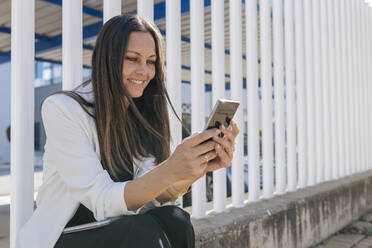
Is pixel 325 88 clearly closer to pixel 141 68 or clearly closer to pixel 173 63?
pixel 173 63

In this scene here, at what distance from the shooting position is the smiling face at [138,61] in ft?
5.31

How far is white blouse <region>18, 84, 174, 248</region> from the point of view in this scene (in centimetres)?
137

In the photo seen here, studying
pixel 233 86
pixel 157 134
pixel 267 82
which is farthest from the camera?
pixel 267 82

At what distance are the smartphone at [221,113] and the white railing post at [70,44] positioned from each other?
2.50 feet

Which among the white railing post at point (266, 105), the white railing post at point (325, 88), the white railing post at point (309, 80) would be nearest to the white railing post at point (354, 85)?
the white railing post at point (325, 88)

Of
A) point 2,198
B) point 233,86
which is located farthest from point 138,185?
point 2,198

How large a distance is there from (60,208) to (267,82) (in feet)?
7.01

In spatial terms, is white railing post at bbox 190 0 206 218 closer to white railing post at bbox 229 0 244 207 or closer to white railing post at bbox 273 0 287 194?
white railing post at bbox 229 0 244 207

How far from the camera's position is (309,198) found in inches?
132

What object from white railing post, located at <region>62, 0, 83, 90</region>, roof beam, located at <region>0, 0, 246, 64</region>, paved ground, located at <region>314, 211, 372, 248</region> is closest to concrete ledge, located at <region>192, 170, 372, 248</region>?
paved ground, located at <region>314, 211, 372, 248</region>

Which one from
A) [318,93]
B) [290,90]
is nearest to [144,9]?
[290,90]

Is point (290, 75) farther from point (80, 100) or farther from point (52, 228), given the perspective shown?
point (52, 228)

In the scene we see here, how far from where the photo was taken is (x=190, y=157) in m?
1.32

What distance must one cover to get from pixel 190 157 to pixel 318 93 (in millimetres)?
2938
